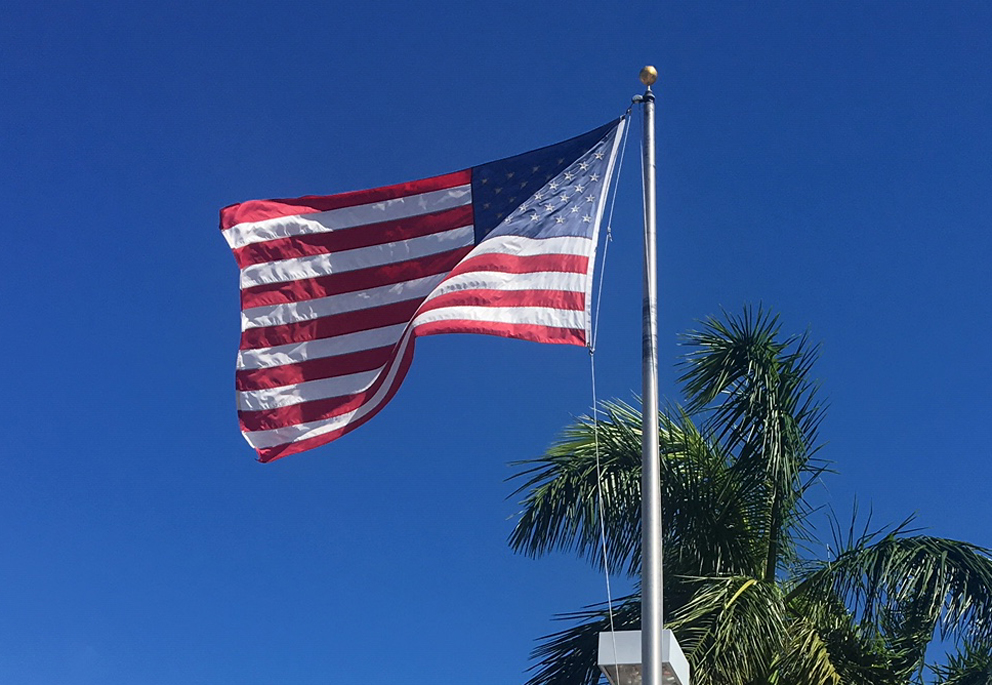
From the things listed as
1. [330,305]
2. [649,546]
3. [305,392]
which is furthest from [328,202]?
[649,546]

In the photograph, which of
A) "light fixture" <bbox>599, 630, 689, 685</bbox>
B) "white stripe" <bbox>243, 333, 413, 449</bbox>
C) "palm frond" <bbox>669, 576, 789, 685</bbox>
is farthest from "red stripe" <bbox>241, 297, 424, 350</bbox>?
"palm frond" <bbox>669, 576, 789, 685</bbox>

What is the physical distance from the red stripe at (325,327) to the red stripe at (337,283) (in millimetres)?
215

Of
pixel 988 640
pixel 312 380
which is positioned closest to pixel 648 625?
pixel 312 380

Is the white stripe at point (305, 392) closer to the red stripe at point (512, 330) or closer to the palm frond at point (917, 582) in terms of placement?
the red stripe at point (512, 330)

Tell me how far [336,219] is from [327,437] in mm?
1961

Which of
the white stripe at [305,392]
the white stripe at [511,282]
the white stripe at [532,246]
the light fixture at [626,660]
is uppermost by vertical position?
the white stripe at [532,246]

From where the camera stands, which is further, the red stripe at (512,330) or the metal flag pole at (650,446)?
the red stripe at (512,330)

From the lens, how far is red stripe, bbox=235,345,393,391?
998 cm

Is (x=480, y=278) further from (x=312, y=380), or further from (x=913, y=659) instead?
(x=913, y=659)

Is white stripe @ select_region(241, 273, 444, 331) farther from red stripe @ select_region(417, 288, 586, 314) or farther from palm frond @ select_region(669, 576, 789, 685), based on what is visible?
palm frond @ select_region(669, 576, 789, 685)

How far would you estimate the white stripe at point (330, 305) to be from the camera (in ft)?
33.6

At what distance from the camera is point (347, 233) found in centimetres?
1046

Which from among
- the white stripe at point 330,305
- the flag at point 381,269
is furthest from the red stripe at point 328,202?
the white stripe at point 330,305

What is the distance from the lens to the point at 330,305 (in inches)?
407
